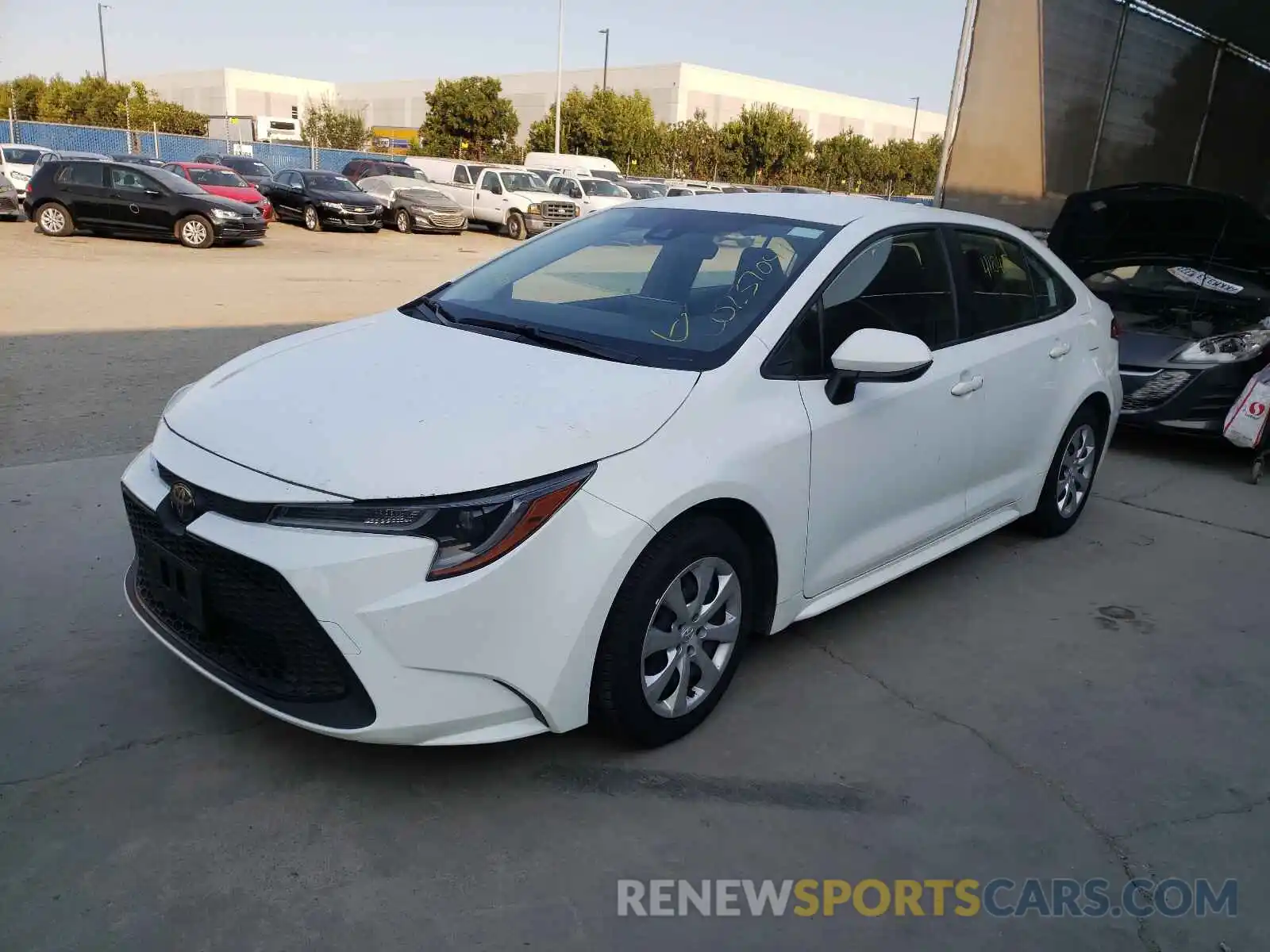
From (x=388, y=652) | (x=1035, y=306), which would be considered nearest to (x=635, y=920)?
(x=388, y=652)

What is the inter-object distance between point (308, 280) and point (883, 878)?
46.4ft

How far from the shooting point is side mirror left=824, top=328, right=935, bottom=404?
335cm

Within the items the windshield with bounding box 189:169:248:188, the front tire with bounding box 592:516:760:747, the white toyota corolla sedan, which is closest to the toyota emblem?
the white toyota corolla sedan

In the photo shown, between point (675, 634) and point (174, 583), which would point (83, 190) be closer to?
point (174, 583)

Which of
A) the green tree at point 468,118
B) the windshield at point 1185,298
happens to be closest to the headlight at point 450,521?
the windshield at point 1185,298

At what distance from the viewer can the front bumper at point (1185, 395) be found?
22.3ft

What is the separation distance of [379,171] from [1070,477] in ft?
85.3

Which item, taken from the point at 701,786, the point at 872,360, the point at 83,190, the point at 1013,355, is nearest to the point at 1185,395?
the point at 1013,355

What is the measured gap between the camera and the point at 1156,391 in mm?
6914

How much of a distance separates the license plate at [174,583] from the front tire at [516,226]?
24176 mm

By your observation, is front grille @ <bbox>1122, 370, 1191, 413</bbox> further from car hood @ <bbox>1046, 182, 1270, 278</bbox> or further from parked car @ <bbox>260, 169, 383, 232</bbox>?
parked car @ <bbox>260, 169, 383, 232</bbox>

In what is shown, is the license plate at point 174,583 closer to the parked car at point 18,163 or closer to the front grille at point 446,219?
the parked car at point 18,163

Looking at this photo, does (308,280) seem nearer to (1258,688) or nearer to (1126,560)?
(1126,560)

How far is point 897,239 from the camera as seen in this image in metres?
3.97
